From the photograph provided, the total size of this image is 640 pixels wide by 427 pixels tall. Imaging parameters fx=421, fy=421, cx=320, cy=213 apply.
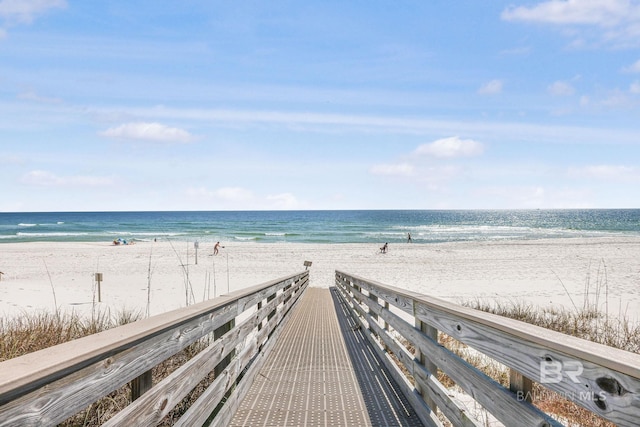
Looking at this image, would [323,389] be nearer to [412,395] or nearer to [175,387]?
[412,395]

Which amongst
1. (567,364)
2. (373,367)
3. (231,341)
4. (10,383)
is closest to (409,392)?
(373,367)

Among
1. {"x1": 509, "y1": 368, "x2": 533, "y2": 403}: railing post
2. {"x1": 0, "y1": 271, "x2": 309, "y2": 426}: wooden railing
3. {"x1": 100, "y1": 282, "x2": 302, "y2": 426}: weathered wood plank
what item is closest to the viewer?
{"x1": 0, "y1": 271, "x2": 309, "y2": 426}: wooden railing

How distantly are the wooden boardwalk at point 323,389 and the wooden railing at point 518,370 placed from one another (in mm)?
437

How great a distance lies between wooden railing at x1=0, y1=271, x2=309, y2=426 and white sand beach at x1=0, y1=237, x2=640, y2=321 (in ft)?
11.2

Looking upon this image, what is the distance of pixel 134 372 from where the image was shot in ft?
6.14

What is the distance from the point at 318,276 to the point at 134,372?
21.9 m

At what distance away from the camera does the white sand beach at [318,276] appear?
1291 centimetres

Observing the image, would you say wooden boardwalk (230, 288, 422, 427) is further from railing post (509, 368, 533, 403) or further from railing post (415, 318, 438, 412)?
railing post (509, 368, 533, 403)

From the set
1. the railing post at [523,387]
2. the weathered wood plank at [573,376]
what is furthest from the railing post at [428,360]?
the railing post at [523,387]

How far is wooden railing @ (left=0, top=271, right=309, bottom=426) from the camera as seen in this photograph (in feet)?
4.19

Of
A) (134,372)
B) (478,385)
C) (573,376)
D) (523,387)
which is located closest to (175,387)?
(134,372)

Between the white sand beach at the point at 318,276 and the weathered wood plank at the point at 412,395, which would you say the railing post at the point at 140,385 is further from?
the white sand beach at the point at 318,276

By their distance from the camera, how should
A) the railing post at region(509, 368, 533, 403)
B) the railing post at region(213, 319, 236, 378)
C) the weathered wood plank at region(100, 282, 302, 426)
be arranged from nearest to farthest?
the weathered wood plank at region(100, 282, 302, 426)
the railing post at region(509, 368, 533, 403)
the railing post at region(213, 319, 236, 378)

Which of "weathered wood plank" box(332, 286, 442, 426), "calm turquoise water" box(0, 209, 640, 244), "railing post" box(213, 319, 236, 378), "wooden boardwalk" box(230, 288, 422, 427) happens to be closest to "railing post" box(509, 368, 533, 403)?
"weathered wood plank" box(332, 286, 442, 426)
